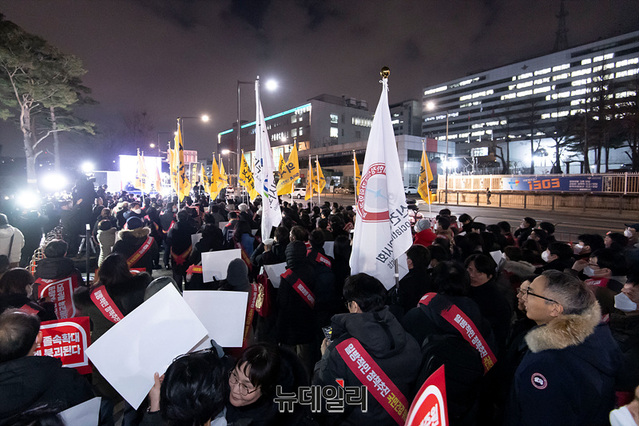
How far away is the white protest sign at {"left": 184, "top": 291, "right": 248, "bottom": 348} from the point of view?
2559mm

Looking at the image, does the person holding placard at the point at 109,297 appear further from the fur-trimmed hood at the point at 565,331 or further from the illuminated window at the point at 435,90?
the illuminated window at the point at 435,90

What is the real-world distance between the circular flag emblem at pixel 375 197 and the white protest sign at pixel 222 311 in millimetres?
1888

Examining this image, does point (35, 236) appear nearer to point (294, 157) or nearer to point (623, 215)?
point (294, 157)

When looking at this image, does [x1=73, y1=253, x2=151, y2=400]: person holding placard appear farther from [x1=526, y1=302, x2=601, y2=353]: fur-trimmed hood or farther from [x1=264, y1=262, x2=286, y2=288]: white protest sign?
[x1=526, y1=302, x2=601, y2=353]: fur-trimmed hood

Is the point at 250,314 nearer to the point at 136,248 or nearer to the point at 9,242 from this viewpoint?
the point at 136,248

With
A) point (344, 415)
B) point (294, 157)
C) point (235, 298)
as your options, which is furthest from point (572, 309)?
point (294, 157)

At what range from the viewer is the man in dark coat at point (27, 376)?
1791 millimetres

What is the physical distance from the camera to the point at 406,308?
3752mm

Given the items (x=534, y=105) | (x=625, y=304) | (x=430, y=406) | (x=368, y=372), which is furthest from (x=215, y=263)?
(x=534, y=105)

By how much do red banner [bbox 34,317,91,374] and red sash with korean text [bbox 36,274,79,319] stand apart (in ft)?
4.66

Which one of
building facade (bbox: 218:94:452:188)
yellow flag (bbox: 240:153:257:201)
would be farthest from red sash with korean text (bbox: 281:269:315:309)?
building facade (bbox: 218:94:452:188)

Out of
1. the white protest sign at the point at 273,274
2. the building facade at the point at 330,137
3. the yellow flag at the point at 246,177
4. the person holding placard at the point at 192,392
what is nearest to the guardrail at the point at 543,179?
the yellow flag at the point at 246,177

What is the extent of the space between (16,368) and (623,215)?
1112 inches

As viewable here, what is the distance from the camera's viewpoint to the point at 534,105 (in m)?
73.7
